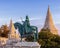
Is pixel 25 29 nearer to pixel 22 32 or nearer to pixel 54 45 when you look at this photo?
pixel 22 32

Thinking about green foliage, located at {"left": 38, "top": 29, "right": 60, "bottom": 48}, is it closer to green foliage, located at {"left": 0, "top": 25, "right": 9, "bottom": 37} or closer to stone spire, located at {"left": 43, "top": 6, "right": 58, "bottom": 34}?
green foliage, located at {"left": 0, "top": 25, "right": 9, "bottom": 37}

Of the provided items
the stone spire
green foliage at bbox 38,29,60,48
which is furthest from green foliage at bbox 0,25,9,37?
the stone spire

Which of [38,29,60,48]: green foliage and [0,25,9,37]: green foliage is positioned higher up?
[0,25,9,37]: green foliage

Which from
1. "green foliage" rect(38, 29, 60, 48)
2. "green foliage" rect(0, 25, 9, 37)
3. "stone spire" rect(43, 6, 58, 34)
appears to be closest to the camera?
"green foliage" rect(38, 29, 60, 48)

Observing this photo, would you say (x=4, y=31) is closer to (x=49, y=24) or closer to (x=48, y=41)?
(x=48, y=41)

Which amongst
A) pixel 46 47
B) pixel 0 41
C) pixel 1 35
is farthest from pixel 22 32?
pixel 1 35

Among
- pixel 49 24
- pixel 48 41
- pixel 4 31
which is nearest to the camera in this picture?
pixel 48 41

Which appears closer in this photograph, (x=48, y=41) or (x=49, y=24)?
(x=48, y=41)

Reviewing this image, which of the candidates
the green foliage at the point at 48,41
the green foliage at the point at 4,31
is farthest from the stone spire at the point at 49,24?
the green foliage at the point at 48,41

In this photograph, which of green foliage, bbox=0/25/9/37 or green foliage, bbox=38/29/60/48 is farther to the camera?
green foliage, bbox=0/25/9/37

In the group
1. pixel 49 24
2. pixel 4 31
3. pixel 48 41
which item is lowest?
pixel 48 41

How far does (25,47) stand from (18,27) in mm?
2108

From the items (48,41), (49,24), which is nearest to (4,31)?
(48,41)

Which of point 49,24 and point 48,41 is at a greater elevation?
point 49,24
